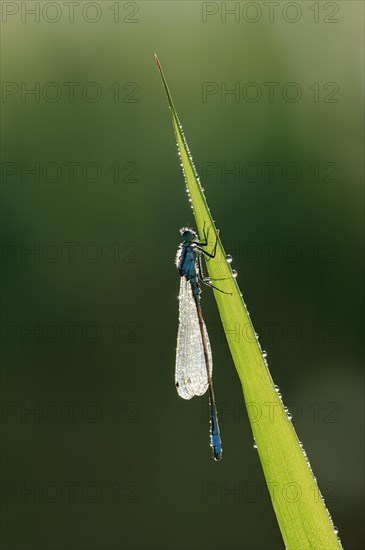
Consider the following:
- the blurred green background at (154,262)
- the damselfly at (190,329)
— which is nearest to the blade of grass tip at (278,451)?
the damselfly at (190,329)

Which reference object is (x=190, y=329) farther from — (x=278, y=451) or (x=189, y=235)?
(x=278, y=451)

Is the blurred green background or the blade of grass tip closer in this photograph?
the blade of grass tip

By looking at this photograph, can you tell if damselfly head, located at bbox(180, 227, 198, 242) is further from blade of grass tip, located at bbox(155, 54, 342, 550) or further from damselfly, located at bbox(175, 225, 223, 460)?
blade of grass tip, located at bbox(155, 54, 342, 550)

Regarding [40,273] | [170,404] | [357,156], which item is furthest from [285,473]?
[357,156]

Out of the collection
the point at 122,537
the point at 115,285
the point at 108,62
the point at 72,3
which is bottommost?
the point at 122,537

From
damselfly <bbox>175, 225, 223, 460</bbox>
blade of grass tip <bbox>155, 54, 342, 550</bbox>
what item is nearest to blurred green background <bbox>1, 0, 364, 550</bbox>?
damselfly <bbox>175, 225, 223, 460</bbox>

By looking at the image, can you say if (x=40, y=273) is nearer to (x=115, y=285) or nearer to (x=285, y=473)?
(x=115, y=285)
